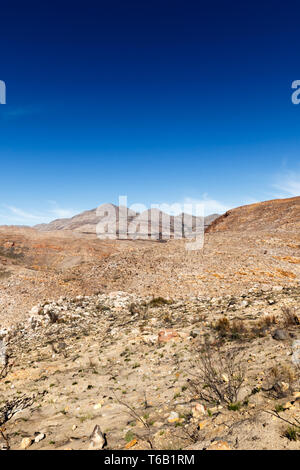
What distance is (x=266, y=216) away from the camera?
3222 centimetres

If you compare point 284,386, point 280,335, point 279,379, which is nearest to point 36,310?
point 280,335

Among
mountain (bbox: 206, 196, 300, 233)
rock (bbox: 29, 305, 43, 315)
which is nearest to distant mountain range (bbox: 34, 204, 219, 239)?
mountain (bbox: 206, 196, 300, 233)

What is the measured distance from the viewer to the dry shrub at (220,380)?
5023mm

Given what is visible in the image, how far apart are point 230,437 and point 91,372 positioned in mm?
4987

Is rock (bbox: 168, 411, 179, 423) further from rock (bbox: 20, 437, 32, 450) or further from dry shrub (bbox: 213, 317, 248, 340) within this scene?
dry shrub (bbox: 213, 317, 248, 340)

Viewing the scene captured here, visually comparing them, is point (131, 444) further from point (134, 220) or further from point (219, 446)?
point (134, 220)

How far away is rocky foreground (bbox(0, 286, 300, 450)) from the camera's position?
14.0 ft

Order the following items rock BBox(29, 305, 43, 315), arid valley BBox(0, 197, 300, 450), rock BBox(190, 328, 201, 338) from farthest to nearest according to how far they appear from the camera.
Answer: rock BBox(29, 305, 43, 315)
rock BBox(190, 328, 201, 338)
arid valley BBox(0, 197, 300, 450)

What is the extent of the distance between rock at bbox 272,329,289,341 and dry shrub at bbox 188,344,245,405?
1239 millimetres

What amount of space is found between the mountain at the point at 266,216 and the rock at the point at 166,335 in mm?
20115

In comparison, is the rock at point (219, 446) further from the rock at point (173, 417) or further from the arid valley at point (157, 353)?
the rock at point (173, 417)

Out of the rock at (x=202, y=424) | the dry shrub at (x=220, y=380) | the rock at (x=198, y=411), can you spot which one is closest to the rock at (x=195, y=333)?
the dry shrub at (x=220, y=380)

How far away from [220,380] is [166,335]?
3.53 metres
